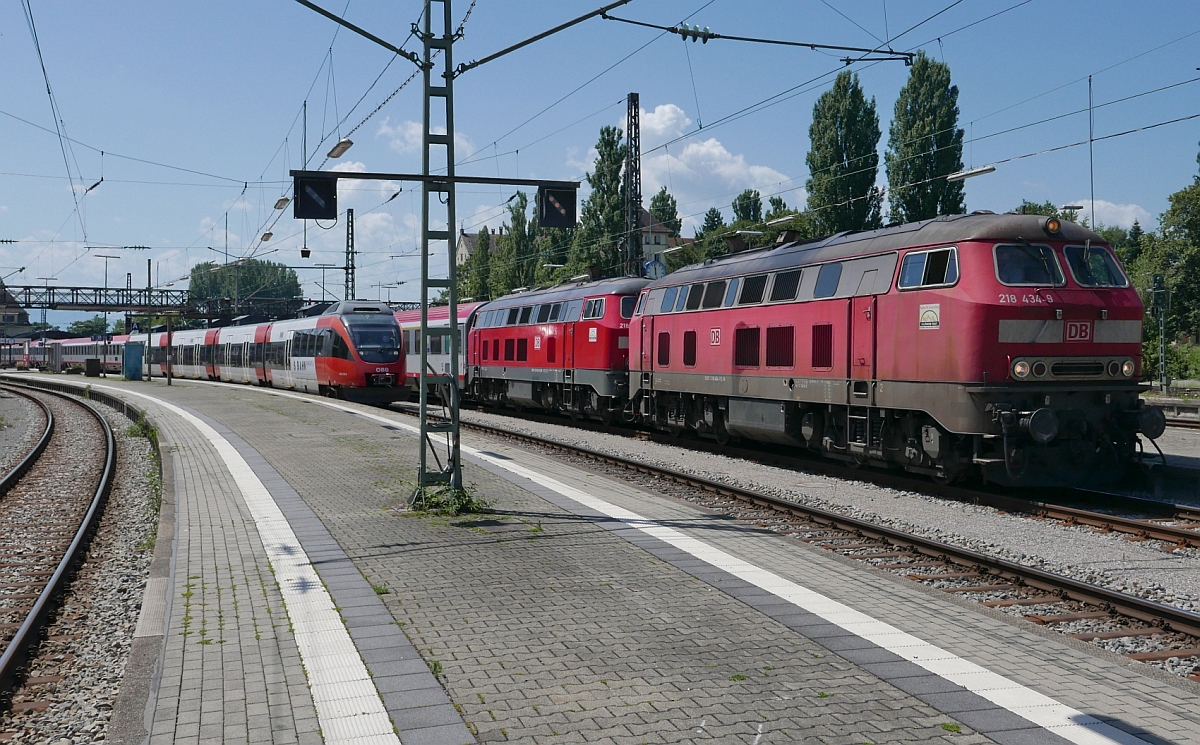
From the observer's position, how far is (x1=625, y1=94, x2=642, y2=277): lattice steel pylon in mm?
34094

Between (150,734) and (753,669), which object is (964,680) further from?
(150,734)

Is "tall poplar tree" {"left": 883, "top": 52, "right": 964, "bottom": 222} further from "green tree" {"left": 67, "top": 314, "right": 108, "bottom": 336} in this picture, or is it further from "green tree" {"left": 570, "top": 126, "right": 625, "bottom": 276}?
"green tree" {"left": 67, "top": 314, "right": 108, "bottom": 336}

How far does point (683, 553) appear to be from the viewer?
9586 mm

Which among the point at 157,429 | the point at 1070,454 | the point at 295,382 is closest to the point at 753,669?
the point at 1070,454

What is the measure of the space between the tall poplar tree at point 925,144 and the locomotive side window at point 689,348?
28.6 meters

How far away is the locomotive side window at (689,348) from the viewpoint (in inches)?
785

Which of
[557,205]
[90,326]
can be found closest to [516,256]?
[557,205]

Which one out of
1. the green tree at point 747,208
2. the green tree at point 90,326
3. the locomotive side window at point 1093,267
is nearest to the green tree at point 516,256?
the green tree at point 747,208

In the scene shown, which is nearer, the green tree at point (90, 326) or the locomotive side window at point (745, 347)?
the locomotive side window at point (745, 347)

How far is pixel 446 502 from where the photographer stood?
11812 mm

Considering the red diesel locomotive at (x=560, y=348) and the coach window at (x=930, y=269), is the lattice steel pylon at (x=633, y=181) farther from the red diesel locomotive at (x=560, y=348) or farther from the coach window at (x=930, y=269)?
the coach window at (x=930, y=269)

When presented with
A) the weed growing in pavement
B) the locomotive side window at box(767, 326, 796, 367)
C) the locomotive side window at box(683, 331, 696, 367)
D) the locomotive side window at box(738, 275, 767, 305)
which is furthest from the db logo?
the locomotive side window at box(683, 331, 696, 367)

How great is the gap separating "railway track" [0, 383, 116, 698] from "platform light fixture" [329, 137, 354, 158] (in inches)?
312

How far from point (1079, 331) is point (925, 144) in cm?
3623
